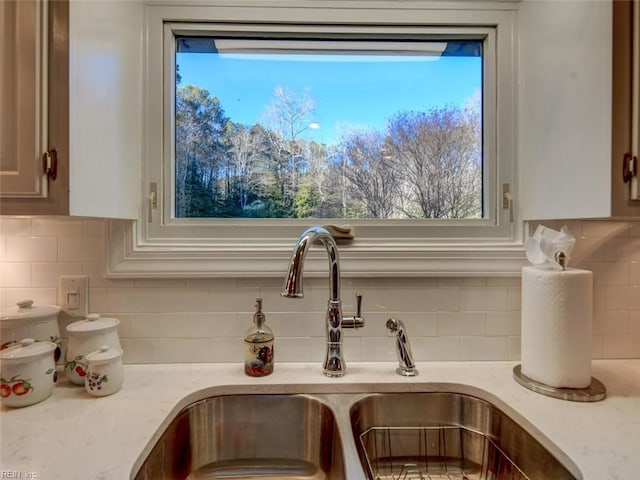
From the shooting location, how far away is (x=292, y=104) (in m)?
1.14

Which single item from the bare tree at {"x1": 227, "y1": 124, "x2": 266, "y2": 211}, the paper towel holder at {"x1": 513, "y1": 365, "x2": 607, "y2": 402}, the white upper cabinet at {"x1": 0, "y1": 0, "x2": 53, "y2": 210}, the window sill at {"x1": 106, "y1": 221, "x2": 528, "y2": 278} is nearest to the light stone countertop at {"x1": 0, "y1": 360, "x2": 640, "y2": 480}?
the paper towel holder at {"x1": 513, "y1": 365, "x2": 607, "y2": 402}

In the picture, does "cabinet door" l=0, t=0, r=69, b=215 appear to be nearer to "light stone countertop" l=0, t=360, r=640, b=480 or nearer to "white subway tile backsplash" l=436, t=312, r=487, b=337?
"light stone countertop" l=0, t=360, r=640, b=480

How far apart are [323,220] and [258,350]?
17.6 inches

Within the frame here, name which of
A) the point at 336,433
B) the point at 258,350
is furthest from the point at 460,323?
the point at 258,350

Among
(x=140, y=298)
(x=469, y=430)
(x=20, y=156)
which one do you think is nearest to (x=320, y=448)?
(x=469, y=430)

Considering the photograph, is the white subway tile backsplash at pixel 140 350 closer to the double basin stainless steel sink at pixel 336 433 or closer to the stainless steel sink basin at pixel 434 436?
the double basin stainless steel sink at pixel 336 433

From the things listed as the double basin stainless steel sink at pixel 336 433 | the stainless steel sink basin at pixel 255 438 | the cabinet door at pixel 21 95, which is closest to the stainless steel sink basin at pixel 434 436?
the double basin stainless steel sink at pixel 336 433

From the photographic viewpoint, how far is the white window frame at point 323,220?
1.00 metres

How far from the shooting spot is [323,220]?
1081 mm

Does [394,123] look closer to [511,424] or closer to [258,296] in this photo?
[258,296]

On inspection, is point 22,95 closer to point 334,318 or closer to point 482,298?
point 334,318

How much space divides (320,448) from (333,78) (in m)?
1.14

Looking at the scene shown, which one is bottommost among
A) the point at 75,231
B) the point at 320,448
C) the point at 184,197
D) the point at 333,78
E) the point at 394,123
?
the point at 320,448

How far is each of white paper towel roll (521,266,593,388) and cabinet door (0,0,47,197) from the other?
1184mm
